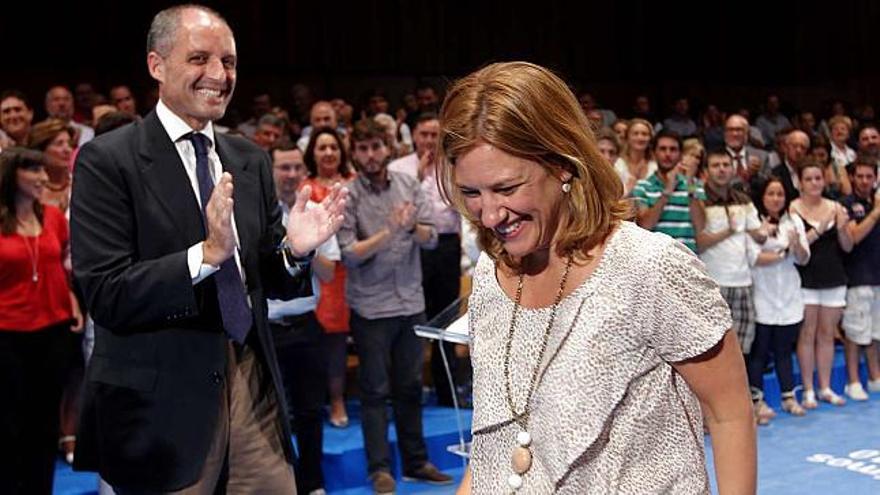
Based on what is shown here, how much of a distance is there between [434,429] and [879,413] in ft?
8.90

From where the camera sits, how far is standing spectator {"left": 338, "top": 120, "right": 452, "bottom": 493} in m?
5.23

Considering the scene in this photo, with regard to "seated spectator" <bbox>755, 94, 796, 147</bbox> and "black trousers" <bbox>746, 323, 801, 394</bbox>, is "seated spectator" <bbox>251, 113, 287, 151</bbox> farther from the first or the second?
"seated spectator" <bbox>755, 94, 796, 147</bbox>

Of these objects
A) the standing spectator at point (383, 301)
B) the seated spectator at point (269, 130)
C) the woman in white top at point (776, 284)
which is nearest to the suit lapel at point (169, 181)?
the standing spectator at point (383, 301)

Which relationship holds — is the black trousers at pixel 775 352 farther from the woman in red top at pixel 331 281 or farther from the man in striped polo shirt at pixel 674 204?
the woman in red top at pixel 331 281

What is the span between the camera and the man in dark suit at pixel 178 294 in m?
2.56

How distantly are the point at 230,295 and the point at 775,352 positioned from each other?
4702 mm

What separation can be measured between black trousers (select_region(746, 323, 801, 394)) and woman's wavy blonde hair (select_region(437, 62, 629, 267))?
16.6 ft

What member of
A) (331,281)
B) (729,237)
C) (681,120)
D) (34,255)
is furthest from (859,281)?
(34,255)

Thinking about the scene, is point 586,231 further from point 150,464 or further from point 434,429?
point 434,429

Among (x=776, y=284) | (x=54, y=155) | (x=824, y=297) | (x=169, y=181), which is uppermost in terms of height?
(x=169, y=181)

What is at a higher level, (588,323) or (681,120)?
(588,323)

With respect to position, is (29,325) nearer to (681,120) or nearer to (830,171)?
(830,171)

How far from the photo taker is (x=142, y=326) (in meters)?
2.59

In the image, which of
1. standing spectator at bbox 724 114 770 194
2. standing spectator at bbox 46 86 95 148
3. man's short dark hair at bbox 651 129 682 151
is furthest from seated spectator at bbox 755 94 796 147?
standing spectator at bbox 46 86 95 148
